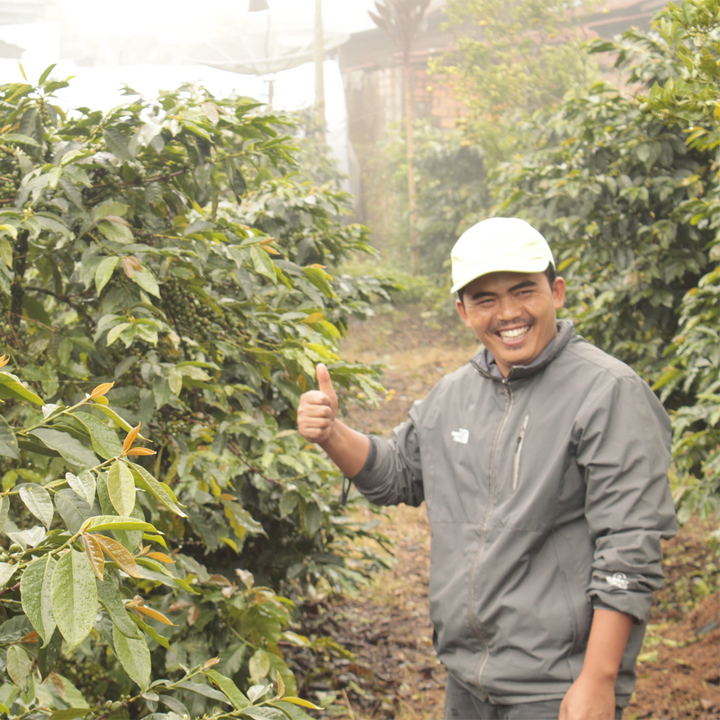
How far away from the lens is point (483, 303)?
5.57 ft

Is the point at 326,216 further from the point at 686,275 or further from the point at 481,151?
the point at 481,151

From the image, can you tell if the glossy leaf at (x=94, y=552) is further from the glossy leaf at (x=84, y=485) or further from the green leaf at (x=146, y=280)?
the green leaf at (x=146, y=280)

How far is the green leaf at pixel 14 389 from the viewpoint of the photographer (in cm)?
76

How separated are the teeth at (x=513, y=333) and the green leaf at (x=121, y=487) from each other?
1.08 m

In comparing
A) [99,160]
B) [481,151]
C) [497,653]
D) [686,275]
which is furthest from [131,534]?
[481,151]

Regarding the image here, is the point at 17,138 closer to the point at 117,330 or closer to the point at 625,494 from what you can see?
the point at 117,330

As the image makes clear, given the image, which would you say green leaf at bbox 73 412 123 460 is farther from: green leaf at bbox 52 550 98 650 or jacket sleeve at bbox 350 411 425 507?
jacket sleeve at bbox 350 411 425 507

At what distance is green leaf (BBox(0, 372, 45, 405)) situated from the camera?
760mm

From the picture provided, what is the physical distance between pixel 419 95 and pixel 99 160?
11243 millimetres

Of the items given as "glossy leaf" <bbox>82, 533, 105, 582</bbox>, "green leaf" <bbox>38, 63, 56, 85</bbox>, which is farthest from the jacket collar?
"green leaf" <bbox>38, 63, 56, 85</bbox>

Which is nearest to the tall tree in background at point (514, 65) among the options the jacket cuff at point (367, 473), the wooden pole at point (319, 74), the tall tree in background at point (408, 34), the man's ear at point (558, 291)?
the tall tree in background at point (408, 34)

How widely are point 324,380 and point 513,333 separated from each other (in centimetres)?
48

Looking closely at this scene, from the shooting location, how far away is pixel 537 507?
1.52 meters

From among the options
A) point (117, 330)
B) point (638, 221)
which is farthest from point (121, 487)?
point (638, 221)
